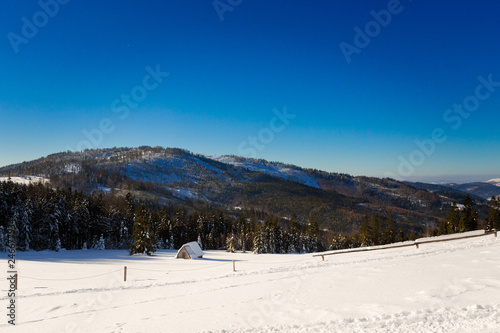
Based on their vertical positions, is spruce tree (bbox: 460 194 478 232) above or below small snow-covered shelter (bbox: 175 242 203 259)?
above

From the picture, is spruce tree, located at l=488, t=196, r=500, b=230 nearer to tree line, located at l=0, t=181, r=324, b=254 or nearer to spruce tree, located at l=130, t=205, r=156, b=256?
tree line, located at l=0, t=181, r=324, b=254

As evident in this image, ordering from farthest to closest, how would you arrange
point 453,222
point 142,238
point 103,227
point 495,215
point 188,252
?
point 103,227, point 453,222, point 495,215, point 142,238, point 188,252

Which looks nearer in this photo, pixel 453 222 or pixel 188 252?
pixel 188 252

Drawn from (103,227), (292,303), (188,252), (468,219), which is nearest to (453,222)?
(468,219)

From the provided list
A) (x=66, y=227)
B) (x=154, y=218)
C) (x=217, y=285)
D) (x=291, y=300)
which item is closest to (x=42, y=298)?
(x=217, y=285)

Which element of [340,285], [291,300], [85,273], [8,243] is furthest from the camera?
[8,243]

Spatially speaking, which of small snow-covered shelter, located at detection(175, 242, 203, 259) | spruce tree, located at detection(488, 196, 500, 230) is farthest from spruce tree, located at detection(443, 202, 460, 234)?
small snow-covered shelter, located at detection(175, 242, 203, 259)

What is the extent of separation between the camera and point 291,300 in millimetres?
12383

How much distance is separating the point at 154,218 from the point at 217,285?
59432 mm

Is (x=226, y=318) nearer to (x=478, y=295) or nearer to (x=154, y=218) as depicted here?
(x=478, y=295)

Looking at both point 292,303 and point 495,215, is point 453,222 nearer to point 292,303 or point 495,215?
point 495,215

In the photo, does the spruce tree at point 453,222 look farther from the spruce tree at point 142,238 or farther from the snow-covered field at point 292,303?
the spruce tree at point 142,238

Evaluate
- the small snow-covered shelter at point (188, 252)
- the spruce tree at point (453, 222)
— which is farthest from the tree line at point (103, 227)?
the spruce tree at point (453, 222)

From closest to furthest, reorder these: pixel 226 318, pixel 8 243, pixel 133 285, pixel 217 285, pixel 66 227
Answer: pixel 226 318 < pixel 217 285 < pixel 133 285 < pixel 8 243 < pixel 66 227
